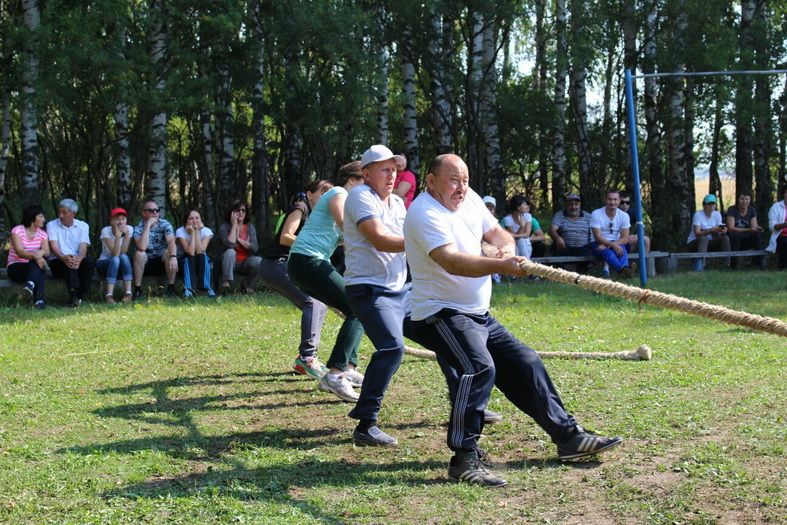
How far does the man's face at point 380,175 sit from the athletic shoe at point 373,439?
144 centimetres

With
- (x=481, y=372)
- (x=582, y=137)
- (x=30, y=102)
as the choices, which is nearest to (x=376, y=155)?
(x=481, y=372)

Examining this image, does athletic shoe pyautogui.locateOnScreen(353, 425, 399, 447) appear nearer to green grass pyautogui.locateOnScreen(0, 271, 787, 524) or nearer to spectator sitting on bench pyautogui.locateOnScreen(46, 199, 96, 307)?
green grass pyautogui.locateOnScreen(0, 271, 787, 524)

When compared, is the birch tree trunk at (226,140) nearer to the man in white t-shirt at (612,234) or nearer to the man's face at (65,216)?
the man's face at (65,216)

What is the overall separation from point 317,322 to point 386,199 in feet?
6.49

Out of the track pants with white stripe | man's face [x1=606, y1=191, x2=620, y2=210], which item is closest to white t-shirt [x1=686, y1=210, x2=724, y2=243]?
man's face [x1=606, y1=191, x2=620, y2=210]

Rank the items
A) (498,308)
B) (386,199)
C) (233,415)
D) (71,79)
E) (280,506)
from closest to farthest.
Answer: (280,506), (386,199), (233,415), (498,308), (71,79)

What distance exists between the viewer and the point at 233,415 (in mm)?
7238

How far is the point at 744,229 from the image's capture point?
18.6 meters

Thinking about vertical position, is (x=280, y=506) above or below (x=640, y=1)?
below

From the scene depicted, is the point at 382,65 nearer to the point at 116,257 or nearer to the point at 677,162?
the point at 677,162

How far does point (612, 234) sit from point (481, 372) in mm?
11920

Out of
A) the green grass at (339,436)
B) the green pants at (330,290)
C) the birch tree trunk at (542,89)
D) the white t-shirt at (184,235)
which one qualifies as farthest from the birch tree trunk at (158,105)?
the green pants at (330,290)

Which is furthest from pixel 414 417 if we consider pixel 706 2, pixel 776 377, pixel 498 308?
pixel 706 2

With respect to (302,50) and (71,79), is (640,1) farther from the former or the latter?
(71,79)
